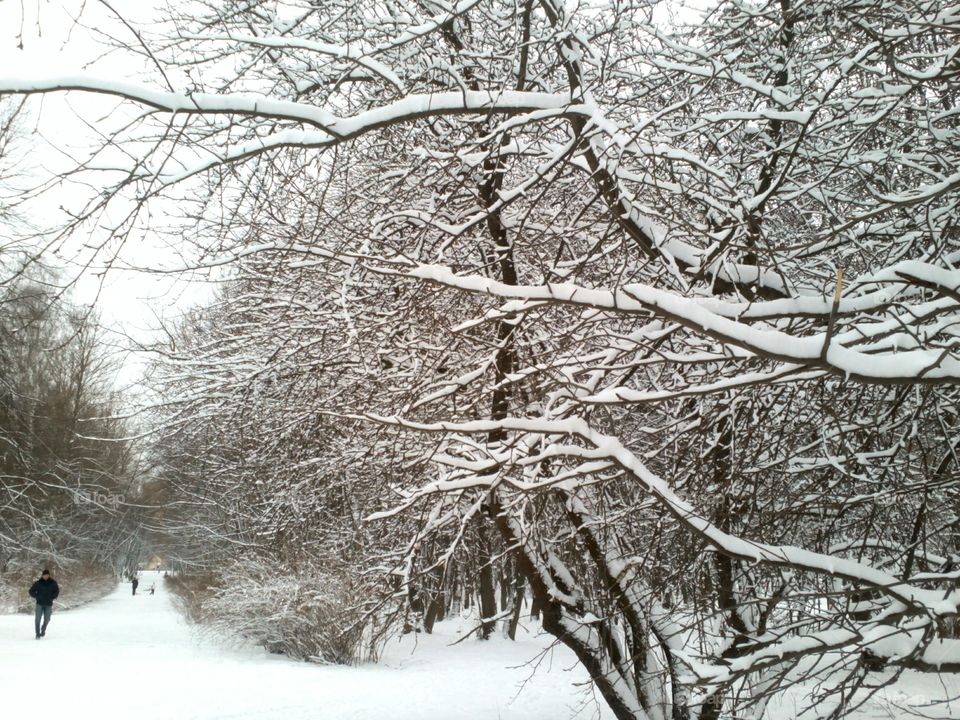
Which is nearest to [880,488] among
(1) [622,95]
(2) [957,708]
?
(1) [622,95]

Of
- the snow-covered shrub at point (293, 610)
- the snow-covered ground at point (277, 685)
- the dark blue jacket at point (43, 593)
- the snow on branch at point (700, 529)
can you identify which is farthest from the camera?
the dark blue jacket at point (43, 593)

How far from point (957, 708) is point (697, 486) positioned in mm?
5045

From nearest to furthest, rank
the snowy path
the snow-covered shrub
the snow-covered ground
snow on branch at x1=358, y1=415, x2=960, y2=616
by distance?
snow on branch at x1=358, y1=415, x2=960, y2=616 → the snow-covered ground → the snowy path → the snow-covered shrub

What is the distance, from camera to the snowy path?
1055 cm

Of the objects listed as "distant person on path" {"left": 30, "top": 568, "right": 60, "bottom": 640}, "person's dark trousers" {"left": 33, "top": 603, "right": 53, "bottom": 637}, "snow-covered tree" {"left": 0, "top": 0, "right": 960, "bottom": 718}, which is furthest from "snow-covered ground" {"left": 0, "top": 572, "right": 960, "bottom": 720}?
"snow-covered tree" {"left": 0, "top": 0, "right": 960, "bottom": 718}

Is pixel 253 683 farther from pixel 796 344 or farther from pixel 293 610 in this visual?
pixel 796 344

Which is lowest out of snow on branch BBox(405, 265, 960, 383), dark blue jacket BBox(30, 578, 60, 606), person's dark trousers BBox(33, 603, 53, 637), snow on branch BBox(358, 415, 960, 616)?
person's dark trousers BBox(33, 603, 53, 637)

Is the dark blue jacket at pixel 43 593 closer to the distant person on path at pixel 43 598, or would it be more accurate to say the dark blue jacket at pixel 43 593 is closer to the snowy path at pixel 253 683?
the distant person on path at pixel 43 598

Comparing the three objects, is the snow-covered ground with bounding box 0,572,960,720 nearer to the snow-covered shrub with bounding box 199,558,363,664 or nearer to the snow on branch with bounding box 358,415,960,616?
the snow-covered shrub with bounding box 199,558,363,664

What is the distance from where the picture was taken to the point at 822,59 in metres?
5.15

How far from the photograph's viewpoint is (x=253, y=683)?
12.7 meters

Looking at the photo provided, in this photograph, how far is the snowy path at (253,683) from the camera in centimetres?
1055

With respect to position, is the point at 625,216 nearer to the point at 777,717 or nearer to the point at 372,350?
the point at 372,350

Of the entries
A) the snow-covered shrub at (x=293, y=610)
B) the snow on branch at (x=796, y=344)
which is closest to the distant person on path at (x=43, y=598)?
the snow-covered shrub at (x=293, y=610)
